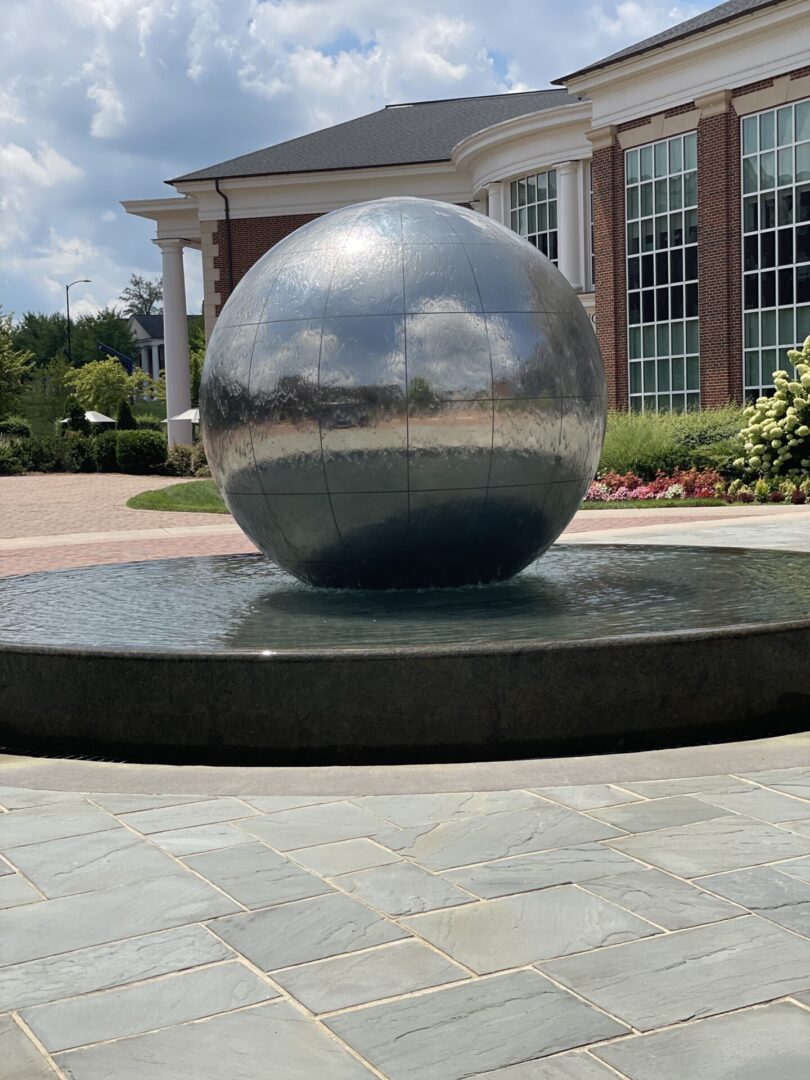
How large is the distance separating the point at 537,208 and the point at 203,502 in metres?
18.8

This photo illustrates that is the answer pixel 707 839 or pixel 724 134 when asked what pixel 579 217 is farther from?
pixel 707 839

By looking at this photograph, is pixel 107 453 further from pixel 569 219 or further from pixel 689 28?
pixel 689 28

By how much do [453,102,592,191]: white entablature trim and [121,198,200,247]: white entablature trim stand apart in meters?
13.2

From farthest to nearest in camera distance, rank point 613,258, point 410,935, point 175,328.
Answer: point 175,328, point 613,258, point 410,935

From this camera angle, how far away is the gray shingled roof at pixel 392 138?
1908 inches

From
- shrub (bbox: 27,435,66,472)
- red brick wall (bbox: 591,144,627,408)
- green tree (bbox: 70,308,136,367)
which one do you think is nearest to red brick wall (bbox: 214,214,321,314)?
shrub (bbox: 27,435,66,472)

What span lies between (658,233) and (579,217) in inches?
179

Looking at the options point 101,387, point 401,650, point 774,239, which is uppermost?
point 774,239

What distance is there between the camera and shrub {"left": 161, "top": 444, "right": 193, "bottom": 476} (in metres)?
45.2

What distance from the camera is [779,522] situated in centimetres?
2023

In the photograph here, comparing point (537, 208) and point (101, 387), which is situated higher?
point (537, 208)

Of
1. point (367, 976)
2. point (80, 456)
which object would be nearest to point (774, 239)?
point (80, 456)

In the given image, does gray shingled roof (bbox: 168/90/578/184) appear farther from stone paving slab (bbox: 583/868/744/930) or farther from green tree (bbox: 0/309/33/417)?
stone paving slab (bbox: 583/868/744/930)

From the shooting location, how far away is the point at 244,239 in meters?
50.0
